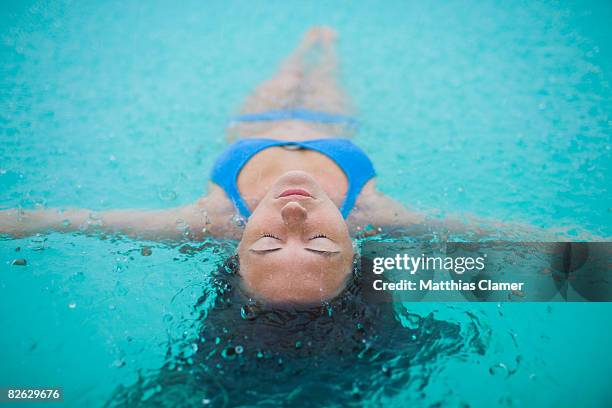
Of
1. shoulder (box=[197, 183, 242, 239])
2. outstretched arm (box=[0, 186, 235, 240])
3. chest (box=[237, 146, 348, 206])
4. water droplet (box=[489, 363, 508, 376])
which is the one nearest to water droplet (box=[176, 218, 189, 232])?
outstretched arm (box=[0, 186, 235, 240])

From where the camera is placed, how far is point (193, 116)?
5.20 m

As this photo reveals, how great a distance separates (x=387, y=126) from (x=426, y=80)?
51.1 inches

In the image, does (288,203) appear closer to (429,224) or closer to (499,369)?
(499,369)

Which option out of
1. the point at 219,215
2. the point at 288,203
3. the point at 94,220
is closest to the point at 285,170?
the point at 219,215

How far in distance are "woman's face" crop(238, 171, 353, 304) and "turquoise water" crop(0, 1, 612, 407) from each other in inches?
20.3

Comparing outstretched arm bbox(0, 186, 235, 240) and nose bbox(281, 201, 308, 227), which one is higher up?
outstretched arm bbox(0, 186, 235, 240)

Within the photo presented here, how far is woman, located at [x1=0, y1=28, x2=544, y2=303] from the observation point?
2.34 metres

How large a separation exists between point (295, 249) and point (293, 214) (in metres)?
0.20

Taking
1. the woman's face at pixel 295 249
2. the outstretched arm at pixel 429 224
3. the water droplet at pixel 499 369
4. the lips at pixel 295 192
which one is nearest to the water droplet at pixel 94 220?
the woman's face at pixel 295 249

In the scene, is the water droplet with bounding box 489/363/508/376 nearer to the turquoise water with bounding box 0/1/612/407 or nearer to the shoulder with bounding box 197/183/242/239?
the turquoise water with bounding box 0/1/612/407

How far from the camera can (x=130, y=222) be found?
3.34m

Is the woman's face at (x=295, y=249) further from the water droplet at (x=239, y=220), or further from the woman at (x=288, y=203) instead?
the water droplet at (x=239, y=220)

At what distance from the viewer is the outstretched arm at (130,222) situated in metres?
3.21

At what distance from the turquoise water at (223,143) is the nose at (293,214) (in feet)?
2.78
